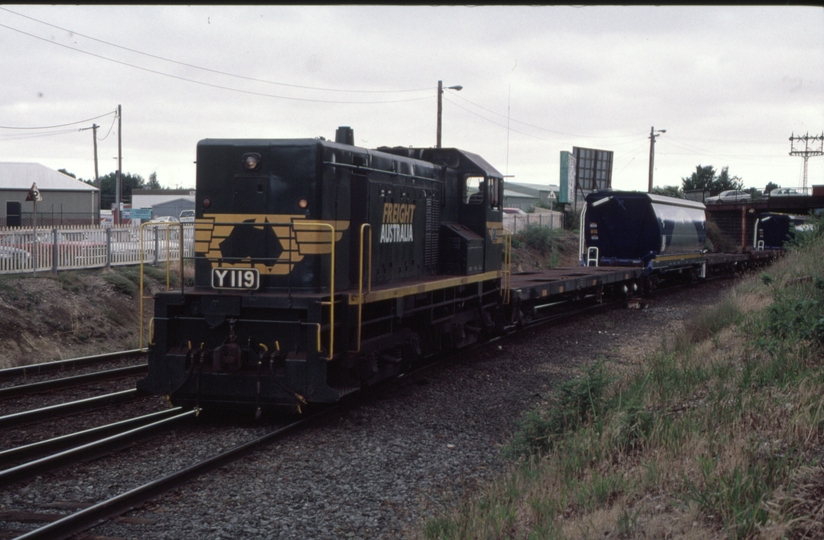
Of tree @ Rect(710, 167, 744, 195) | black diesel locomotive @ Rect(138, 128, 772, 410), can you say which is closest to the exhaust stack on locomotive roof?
→ black diesel locomotive @ Rect(138, 128, 772, 410)

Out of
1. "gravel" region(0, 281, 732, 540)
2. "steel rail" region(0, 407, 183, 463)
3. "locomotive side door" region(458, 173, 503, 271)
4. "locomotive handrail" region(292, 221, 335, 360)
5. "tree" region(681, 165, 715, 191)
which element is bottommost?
"gravel" region(0, 281, 732, 540)

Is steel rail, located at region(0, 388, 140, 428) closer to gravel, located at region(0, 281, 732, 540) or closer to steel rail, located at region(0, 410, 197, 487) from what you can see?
steel rail, located at region(0, 410, 197, 487)

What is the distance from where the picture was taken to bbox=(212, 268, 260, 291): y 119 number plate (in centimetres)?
796

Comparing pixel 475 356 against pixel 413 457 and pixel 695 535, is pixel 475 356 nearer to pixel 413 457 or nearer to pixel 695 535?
pixel 413 457

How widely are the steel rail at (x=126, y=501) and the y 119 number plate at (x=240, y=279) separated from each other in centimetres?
171

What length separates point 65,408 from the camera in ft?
27.3

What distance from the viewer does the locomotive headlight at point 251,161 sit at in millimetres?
8211

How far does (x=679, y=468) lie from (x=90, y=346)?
12195 mm

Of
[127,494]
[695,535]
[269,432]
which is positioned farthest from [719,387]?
[127,494]

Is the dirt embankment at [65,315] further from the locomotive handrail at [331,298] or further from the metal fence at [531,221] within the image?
the metal fence at [531,221]

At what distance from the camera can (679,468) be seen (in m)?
4.77

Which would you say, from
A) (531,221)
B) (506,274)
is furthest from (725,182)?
(506,274)

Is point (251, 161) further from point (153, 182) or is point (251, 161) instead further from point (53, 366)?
point (153, 182)

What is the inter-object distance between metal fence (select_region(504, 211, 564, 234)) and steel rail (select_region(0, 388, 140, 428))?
27421 mm
